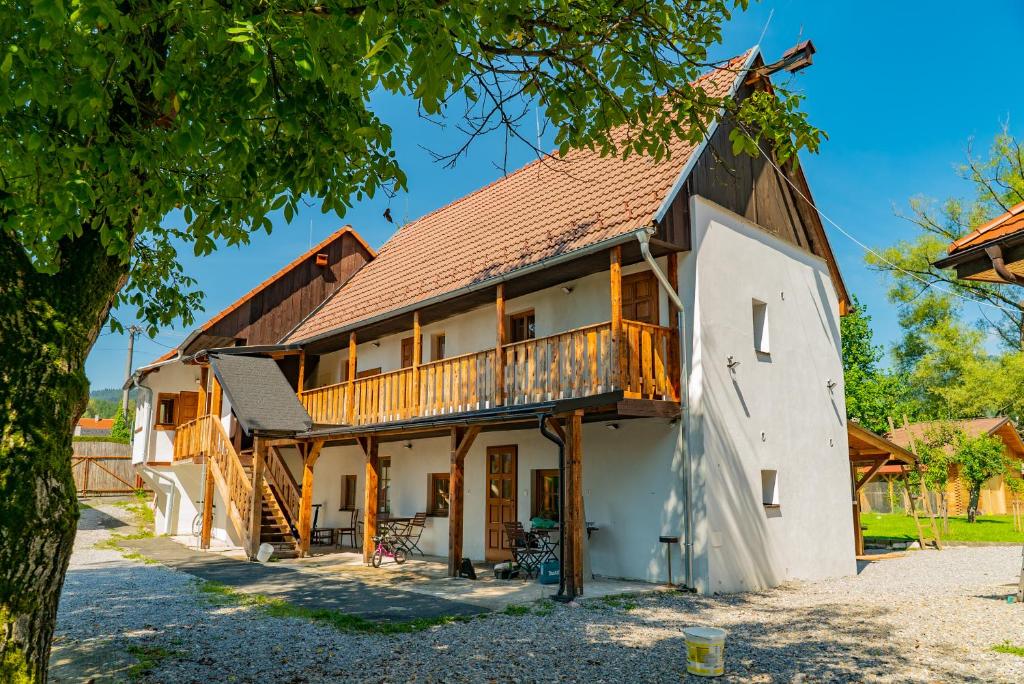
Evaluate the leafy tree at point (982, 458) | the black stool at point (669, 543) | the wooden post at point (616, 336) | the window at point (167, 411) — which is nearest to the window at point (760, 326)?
the wooden post at point (616, 336)

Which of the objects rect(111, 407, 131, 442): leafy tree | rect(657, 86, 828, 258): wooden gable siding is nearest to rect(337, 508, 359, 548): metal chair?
rect(657, 86, 828, 258): wooden gable siding

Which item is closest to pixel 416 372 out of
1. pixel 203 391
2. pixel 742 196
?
pixel 742 196

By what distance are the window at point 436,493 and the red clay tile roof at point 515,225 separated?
13.1ft

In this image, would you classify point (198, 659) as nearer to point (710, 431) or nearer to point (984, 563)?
point (710, 431)

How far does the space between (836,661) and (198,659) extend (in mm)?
5998

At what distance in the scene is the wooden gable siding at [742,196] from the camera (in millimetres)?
12242

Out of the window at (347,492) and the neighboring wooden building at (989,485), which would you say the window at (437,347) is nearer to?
the window at (347,492)

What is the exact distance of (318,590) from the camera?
1128 cm

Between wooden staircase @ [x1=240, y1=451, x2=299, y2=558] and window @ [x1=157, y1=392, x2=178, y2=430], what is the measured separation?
7354 millimetres

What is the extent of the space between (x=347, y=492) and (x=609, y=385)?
11680 millimetres

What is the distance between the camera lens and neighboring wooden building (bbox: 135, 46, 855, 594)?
11617 mm

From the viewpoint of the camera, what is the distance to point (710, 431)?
11828 mm

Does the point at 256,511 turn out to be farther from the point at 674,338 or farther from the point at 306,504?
the point at 674,338

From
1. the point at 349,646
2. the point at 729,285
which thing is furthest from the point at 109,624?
the point at 729,285
